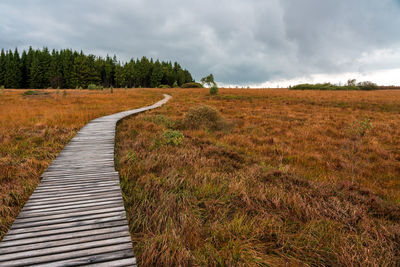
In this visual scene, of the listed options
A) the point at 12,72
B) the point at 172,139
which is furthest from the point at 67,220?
the point at 12,72

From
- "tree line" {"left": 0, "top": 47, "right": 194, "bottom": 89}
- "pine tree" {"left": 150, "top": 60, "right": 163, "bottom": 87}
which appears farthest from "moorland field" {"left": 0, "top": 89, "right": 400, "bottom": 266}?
"pine tree" {"left": 150, "top": 60, "right": 163, "bottom": 87}

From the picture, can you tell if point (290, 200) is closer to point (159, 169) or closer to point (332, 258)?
point (332, 258)

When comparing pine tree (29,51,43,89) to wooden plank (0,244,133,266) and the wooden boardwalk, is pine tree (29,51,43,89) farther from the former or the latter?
wooden plank (0,244,133,266)

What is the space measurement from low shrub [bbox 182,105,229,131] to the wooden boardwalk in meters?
6.39

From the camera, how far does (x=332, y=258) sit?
7.84 feet

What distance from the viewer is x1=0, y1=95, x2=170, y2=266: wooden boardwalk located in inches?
73.6

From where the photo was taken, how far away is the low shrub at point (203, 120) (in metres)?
10.1

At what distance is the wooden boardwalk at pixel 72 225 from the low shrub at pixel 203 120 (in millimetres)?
6386

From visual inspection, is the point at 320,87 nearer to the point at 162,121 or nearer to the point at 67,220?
the point at 162,121

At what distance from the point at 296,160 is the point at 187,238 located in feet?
16.6

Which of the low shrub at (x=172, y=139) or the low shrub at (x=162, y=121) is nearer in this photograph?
the low shrub at (x=172, y=139)

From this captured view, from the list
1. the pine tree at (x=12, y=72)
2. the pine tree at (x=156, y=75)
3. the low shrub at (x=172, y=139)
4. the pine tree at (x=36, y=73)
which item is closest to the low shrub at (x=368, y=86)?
the low shrub at (x=172, y=139)

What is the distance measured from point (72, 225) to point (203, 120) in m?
8.13

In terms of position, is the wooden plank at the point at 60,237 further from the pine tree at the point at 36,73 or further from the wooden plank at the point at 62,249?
the pine tree at the point at 36,73
